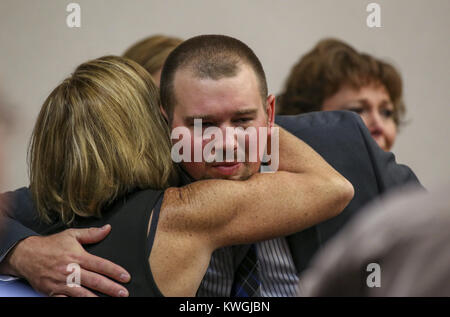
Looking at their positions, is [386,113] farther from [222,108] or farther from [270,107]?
[222,108]

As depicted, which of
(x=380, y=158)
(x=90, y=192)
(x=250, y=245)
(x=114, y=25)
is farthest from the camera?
(x=114, y=25)

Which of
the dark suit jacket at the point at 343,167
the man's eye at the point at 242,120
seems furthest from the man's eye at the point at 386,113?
the man's eye at the point at 242,120

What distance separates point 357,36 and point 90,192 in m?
1.77

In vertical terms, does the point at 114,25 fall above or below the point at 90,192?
above

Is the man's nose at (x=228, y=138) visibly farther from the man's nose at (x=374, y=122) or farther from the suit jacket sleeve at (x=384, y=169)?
the man's nose at (x=374, y=122)

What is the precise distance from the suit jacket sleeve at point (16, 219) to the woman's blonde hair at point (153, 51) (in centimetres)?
74

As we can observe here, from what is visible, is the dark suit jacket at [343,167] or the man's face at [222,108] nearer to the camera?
the man's face at [222,108]

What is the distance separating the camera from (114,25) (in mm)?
2203

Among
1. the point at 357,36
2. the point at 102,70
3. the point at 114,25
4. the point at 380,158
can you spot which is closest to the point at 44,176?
the point at 102,70

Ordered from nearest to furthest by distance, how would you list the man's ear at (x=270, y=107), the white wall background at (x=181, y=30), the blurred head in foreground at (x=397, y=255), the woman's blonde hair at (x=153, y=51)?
→ 1. the blurred head in foreground at (x=397, y=255)
2. the man's ear at (x=270, y=107)
3. the woman's blonde hair at (x=153, y=51)
4. the white wall background at (x=181, y=30)

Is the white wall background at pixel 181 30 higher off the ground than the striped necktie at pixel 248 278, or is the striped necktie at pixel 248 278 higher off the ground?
the white wall background at pixel 181 30

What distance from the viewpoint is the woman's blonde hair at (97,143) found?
100 cm
